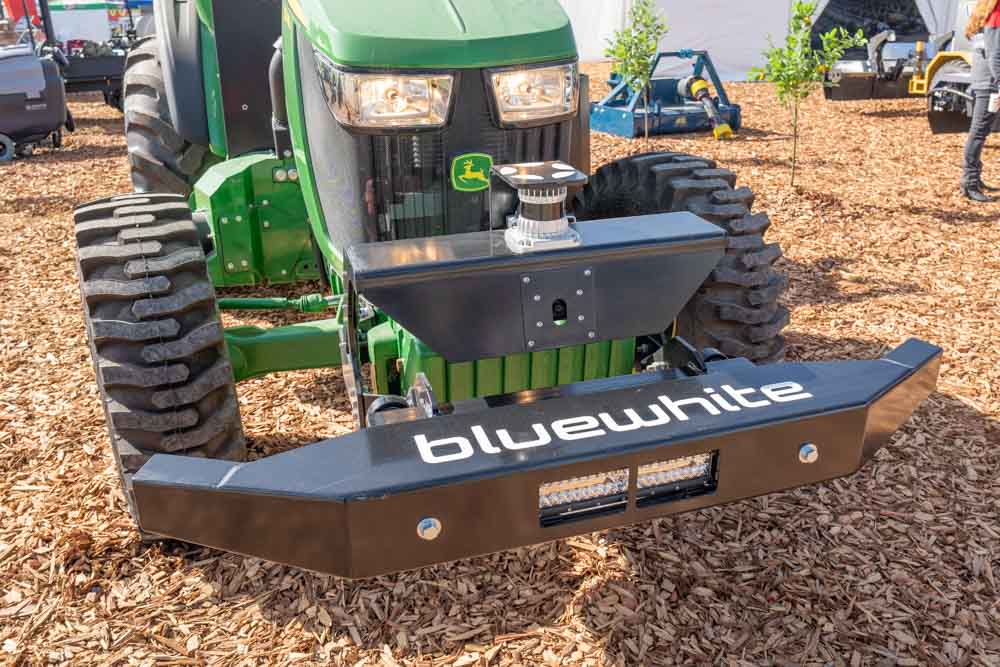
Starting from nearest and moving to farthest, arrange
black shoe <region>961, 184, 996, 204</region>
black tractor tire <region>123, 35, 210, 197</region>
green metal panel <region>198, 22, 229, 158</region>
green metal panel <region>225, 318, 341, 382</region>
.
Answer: green metal panel <region>225, 318, 341, 382</region>
green metal panel <region>198, 22, 229, 158</region>
black tractor tire <region>123, 35, 210, 197</region>
black shoe <region>961, 184, 996, 204</region>

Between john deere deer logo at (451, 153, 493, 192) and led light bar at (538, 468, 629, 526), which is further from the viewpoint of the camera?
john deere deer logo at (451, 153, 493, 192)

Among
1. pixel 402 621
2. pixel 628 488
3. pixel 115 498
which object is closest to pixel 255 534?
pixel 628 488

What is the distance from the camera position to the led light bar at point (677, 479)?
6.96ft

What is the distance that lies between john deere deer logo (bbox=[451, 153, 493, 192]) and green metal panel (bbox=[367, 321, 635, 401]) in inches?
20.6

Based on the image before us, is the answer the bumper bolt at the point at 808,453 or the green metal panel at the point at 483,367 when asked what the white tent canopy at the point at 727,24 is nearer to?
the green metal panel at the point at 483,367

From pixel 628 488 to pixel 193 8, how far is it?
3.83m

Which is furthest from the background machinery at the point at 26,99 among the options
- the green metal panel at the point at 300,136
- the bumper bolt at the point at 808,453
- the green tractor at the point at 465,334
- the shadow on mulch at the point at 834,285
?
the bumper bolt at the point at 808,453

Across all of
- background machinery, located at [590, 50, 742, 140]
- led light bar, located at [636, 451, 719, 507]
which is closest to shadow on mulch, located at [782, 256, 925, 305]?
led light bar, located at [636, 451, 719, 507]

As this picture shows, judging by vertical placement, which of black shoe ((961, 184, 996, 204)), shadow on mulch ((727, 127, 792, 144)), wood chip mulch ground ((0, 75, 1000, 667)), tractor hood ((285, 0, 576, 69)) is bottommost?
wood chip mulch ground ((0, 75, 1000, 667))

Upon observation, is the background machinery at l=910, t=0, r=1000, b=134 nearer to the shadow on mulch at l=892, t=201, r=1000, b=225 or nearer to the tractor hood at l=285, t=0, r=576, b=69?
the shadow on mulch at l=892, t=201, r=1000, b=225

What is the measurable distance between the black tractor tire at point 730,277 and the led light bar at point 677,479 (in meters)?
1.33

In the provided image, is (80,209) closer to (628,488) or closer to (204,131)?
(204,131)

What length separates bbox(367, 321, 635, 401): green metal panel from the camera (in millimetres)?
2770

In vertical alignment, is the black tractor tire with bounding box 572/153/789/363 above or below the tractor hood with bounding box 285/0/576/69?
below
